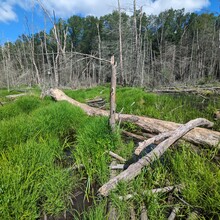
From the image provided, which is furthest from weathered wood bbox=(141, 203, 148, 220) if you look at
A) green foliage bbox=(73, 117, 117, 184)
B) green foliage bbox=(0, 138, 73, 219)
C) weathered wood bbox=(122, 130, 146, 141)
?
weathered wood bbox=(122, 130, 146, 141)

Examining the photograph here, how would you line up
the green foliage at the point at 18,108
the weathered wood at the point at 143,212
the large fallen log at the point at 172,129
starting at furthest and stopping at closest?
the green foliage at the point at 18,108 → the large fallen log at the point at 172,129 → the weathered wood at the point at 143,212

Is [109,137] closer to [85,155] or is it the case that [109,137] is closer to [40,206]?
[85,155]

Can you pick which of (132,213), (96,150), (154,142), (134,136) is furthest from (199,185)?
(134,136)

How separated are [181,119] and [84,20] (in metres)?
53.4

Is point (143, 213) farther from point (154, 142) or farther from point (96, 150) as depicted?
point (96, 150)

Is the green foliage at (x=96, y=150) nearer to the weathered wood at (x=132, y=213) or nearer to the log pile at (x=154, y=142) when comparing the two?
the log pile at (x=154, y=142)

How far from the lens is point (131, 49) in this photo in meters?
19.4

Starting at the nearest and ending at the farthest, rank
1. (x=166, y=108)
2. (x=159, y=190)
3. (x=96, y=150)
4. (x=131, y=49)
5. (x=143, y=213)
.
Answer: (x=143, y=213) < (x=159, y=190) < (x=96, y=150) < (x=166, y=108) < (x=131, y=49)

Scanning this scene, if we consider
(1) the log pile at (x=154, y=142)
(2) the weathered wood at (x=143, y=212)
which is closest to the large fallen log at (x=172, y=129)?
(1) the log pile at (x=154, y=142)

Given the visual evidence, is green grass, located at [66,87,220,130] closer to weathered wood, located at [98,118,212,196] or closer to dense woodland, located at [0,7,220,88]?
weathered wood, located at [98,118,212,196]

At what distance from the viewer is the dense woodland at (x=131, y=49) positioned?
21188 millimetres

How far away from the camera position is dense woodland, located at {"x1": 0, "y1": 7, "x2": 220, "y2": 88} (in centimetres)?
2119

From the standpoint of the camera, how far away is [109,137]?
362 cm

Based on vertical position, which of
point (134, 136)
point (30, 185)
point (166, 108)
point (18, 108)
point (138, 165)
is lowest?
point (134, 136)
